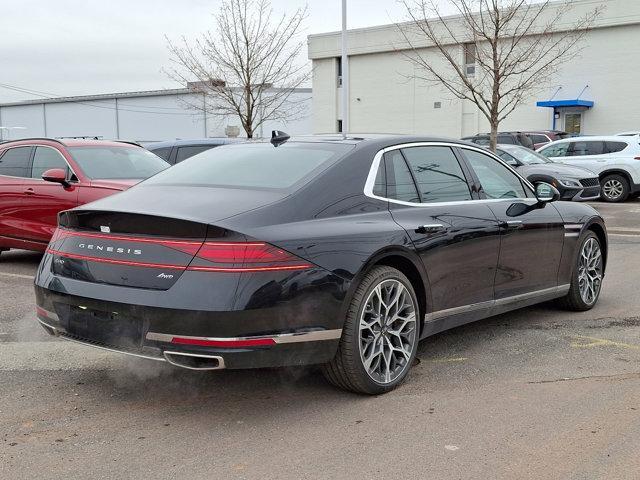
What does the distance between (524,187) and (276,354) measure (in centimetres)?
298

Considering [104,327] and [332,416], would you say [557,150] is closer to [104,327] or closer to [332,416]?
[332,416]

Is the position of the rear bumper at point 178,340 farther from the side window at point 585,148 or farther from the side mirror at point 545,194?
the side window at point 585,148

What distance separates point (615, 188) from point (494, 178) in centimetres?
1406

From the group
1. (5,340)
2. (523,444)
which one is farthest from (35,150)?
(523,444)

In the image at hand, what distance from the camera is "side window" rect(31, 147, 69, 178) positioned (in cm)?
836

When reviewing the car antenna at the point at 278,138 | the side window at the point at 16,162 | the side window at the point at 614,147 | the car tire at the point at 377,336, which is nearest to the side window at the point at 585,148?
the side window at the point at 614,147

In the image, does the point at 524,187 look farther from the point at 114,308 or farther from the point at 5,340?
the point at 5,340

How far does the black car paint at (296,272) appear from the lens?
352 centimetres

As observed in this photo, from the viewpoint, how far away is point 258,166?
14.7 ft

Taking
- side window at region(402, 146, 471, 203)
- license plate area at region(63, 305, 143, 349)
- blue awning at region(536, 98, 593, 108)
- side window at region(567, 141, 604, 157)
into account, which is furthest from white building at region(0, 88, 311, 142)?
license plate area at region(63, 305, 143, 349)

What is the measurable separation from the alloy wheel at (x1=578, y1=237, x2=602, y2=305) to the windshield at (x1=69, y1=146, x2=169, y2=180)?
4.94m

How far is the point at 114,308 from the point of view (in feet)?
12.1

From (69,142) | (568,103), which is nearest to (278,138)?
(69,142)

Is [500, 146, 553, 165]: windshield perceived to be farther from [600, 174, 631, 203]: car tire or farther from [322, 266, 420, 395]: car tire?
[322, 266, 420, 395]: car tire
